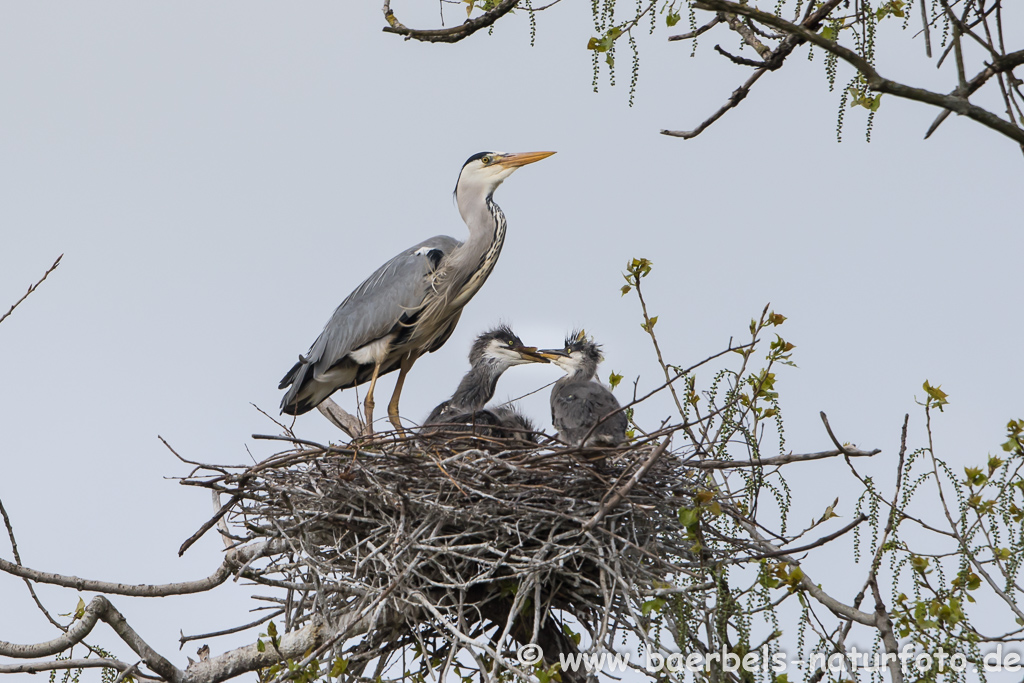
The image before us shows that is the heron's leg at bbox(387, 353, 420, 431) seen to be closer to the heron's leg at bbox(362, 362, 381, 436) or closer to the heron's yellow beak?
the heron's leg at bbox(362, 362, 381, 436)

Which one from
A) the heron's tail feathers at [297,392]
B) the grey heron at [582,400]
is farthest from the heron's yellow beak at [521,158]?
the heron's tail feathers at [297,392]

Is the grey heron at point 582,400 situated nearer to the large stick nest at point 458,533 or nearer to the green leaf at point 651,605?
the large stick nest at point 458,533

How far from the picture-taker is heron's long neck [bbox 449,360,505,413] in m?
6.12

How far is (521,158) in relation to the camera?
7.05m

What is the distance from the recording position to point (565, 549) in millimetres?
4172

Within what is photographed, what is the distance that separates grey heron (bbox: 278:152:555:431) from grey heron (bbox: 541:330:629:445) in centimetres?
74

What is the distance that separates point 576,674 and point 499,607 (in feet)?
1.37

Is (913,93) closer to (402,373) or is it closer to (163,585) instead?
(163,585)

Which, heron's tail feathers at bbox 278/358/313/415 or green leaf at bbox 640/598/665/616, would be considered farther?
heron's tail feathers at bbox 278/358/313/415

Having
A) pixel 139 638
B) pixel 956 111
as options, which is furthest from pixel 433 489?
pixel 956 111

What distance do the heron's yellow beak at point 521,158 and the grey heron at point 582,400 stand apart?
125cm

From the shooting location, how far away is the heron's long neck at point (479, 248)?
6738mm

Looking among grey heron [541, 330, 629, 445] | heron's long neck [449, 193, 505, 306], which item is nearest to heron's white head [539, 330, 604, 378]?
grey heron [541, 330, 629, 445]

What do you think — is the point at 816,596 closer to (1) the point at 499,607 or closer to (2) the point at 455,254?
(1) the point at 499,607
